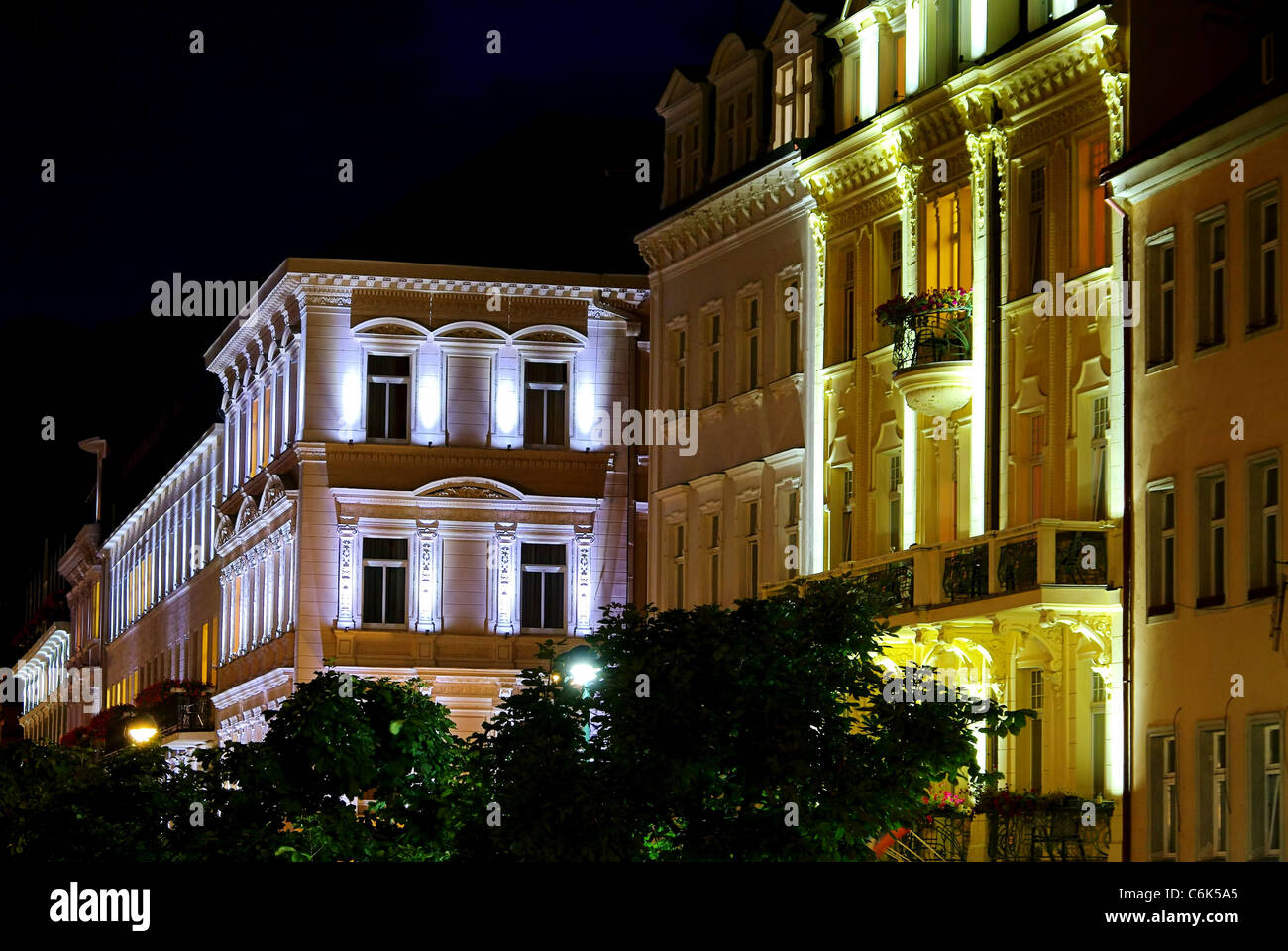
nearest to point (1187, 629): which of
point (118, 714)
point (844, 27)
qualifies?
point (844, 27)

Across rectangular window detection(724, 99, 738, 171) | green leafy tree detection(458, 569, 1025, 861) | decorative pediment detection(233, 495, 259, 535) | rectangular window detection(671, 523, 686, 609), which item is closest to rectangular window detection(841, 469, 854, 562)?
rectangular window detection(671, 523, 686, 609)

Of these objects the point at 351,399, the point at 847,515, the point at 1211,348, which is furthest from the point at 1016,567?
the point at 351,399

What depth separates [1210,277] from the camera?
34688 mm

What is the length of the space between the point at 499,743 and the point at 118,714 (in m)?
46.1

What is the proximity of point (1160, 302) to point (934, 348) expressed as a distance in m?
5.76

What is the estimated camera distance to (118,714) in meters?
75.9

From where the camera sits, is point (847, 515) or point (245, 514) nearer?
point (847, 515)

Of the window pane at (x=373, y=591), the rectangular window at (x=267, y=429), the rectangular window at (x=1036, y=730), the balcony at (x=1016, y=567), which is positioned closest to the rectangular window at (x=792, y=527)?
the balcony at (x=1016, y=567)

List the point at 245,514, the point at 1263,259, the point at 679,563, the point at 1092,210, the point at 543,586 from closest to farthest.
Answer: the point at 1263,259
the point at 1092,210
the point at 679,563
the point at 543,586
the point at 245,514

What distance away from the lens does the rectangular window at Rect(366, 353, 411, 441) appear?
6119 centimetres

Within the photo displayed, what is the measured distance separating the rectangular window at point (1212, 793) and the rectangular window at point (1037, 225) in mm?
8101

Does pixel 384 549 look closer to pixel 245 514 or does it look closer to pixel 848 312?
pixel 245 514

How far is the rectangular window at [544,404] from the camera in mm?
62062

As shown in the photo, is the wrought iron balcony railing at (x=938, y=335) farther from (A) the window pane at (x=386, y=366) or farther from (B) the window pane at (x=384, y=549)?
(A) the window pane at (x=386, y=366)
